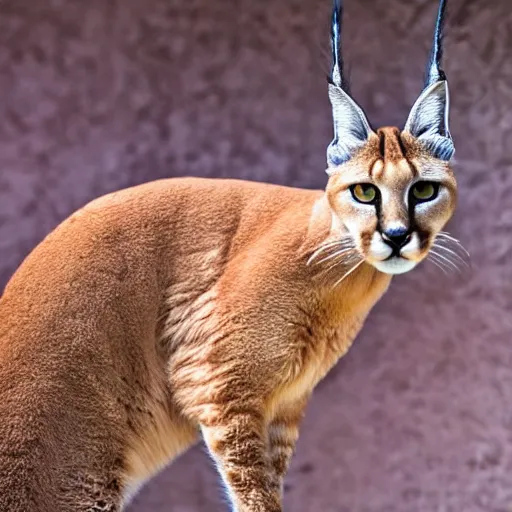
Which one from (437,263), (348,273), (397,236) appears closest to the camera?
(397,236)

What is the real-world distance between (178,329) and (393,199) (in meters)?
0.39

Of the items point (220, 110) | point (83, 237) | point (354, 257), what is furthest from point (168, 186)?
point (220, 110)

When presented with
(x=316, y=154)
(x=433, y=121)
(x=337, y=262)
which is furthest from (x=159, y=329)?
(x=316, y=154)

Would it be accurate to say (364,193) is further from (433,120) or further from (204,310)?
(204,310)

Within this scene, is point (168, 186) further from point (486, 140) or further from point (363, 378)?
point (486, 140)

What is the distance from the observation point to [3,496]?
1.12m

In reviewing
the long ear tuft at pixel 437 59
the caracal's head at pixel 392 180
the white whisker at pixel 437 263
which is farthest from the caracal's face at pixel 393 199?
the white whisker at pixel 437 263

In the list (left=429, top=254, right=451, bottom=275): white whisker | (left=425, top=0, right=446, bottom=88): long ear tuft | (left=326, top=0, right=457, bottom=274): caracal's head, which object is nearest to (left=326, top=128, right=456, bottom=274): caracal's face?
(left=326, top=0, right=457, bottom=274): caracal's head

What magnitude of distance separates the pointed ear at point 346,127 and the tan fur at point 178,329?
0.02 metres

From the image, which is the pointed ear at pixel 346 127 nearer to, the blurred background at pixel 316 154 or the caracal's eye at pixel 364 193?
the caracal's eye at pixel 364 193

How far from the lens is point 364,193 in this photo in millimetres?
1193

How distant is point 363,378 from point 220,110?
0.64 meters

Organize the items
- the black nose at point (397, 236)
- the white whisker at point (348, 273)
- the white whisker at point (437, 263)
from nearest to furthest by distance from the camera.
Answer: the black nose at point (397, 236)
the white whisker at point (348, 273)
the white whisker at point (437, 263)

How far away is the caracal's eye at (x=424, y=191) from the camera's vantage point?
118cm
